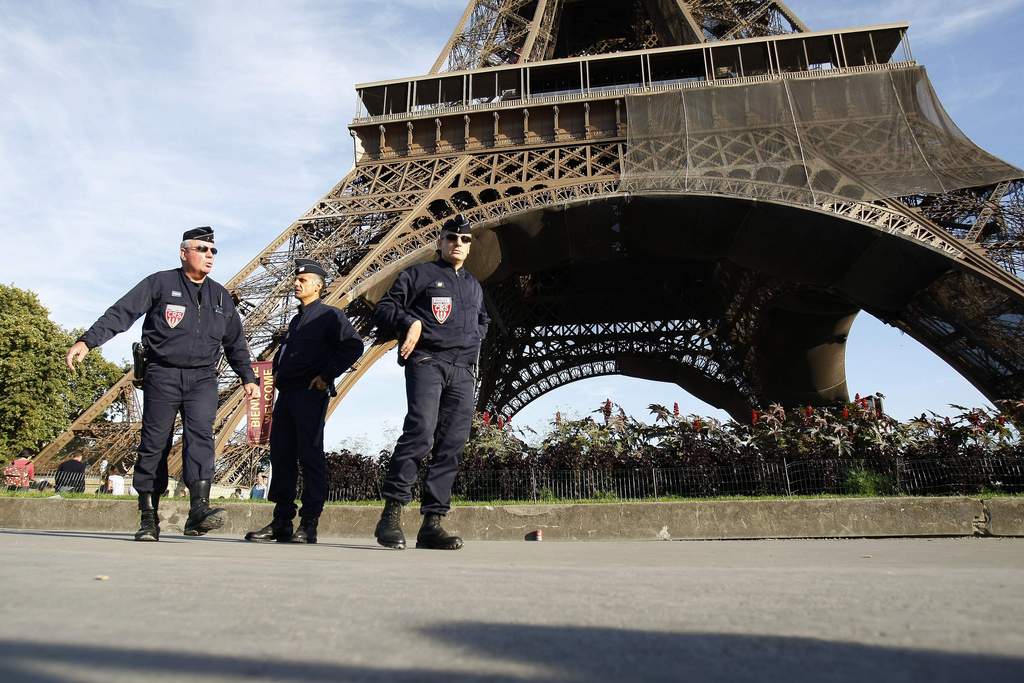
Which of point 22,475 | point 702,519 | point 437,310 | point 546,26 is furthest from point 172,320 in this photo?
point 546,26

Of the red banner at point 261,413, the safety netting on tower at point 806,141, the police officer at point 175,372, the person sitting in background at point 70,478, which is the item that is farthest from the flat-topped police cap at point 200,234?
the safety netting on tower at point 806,141

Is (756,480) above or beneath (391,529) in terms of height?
above

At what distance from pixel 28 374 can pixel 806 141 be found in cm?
2757

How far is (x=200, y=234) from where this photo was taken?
4684 millimetres

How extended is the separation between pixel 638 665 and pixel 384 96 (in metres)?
21.7

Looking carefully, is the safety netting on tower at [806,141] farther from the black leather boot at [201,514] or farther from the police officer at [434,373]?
the black leather boot at [201,514]

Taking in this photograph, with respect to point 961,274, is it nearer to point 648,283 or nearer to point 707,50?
point 707,50

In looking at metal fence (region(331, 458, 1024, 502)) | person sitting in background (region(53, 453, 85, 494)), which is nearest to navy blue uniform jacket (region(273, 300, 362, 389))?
metal fence (region(331, 458, 1024, 502))

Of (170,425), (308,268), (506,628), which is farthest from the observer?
(308,268)

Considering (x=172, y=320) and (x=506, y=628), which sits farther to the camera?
(x=172, y=320)

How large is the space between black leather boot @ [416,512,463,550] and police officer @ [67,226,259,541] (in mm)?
1357

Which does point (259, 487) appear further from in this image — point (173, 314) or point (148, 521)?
point (173, 314)

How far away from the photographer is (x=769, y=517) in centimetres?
595

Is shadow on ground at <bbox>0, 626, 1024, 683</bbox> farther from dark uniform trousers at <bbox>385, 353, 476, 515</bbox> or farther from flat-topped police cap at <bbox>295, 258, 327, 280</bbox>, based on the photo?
flat-topped police cap at <bbox>295, 258, 327, 280</bbox>
